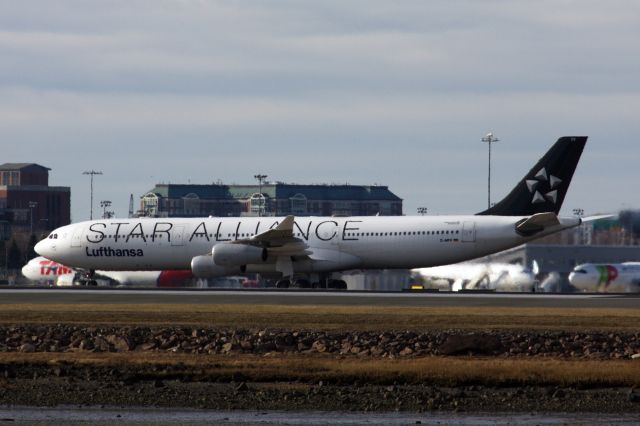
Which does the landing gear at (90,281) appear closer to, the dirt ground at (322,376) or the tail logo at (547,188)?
the tail logo at (547,188)

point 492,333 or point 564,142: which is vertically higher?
point 564,142

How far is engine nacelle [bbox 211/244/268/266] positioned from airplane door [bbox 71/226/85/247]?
890 centimetres

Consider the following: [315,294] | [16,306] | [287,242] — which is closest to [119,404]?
[16,306]

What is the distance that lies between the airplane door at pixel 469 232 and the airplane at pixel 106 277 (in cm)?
2177

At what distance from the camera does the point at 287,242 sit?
6531cm

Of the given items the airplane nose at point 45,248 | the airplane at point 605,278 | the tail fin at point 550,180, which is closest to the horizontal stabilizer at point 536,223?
the tail fin at point 550,180

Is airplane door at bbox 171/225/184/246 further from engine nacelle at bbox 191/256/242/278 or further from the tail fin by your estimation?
the tail fin

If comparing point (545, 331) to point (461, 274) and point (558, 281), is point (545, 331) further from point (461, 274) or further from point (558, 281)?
point (558, 281)

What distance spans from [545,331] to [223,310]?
40.8 feet

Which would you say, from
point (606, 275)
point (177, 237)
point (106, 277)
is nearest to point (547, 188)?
point (177, 237)

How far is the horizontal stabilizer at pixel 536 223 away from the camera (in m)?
60.7

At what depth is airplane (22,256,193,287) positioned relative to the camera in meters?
82.0

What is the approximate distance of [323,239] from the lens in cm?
6612

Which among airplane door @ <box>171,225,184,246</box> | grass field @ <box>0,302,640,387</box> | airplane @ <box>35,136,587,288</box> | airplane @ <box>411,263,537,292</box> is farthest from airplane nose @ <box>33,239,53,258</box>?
grass field @ <box>0,302,640,387</box>
